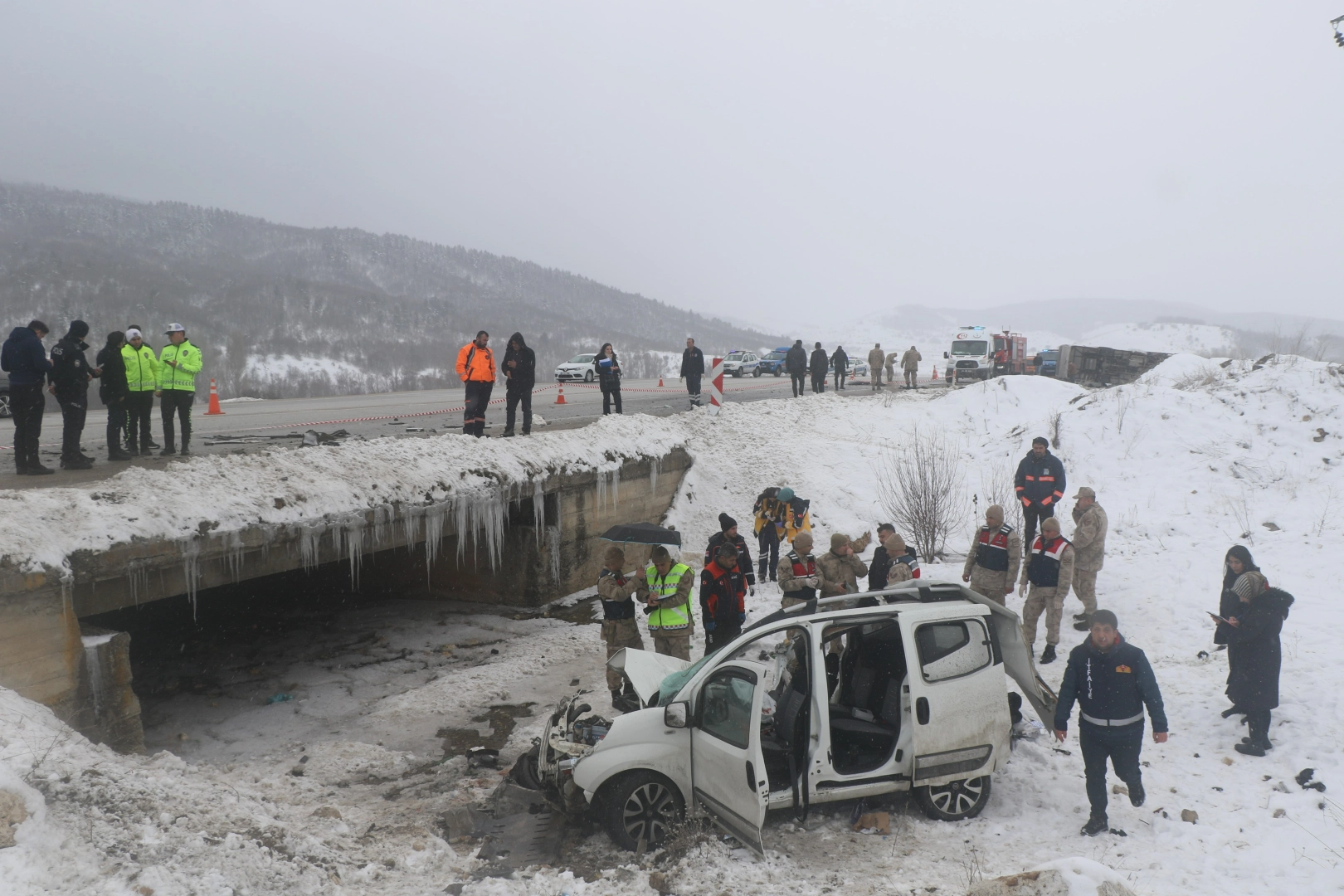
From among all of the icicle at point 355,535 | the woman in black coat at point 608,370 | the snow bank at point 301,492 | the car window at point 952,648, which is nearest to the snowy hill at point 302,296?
the woman in black coat at point 608,370

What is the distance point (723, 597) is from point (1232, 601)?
444cm

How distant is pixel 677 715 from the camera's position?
550 centimetres

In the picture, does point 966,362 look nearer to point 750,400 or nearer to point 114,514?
point 750,400

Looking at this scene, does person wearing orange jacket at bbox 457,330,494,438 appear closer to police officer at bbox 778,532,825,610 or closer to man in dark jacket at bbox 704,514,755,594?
man in dark jacket at bbox 704,514,755,594

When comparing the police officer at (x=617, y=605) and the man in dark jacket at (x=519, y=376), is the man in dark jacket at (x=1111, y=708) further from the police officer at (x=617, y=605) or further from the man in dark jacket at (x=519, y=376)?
the man in dark jacket at (x=519, y=376)

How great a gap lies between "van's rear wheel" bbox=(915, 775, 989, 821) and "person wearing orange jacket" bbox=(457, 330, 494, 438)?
8.39 meters

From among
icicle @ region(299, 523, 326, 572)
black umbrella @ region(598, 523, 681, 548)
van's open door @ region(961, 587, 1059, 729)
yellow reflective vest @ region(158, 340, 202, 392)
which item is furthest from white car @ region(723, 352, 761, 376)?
van's open door @ region(961, 587, 1059, 729)

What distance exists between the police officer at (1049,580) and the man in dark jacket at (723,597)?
313cm

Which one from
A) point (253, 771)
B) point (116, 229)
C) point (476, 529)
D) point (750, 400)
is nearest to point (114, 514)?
point (253, 771)

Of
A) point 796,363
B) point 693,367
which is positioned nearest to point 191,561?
point 693,367

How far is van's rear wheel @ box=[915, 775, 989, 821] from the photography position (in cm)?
566

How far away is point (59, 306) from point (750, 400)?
3911 inches

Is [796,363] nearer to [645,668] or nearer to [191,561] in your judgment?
[645,668]

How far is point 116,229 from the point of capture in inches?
5714
